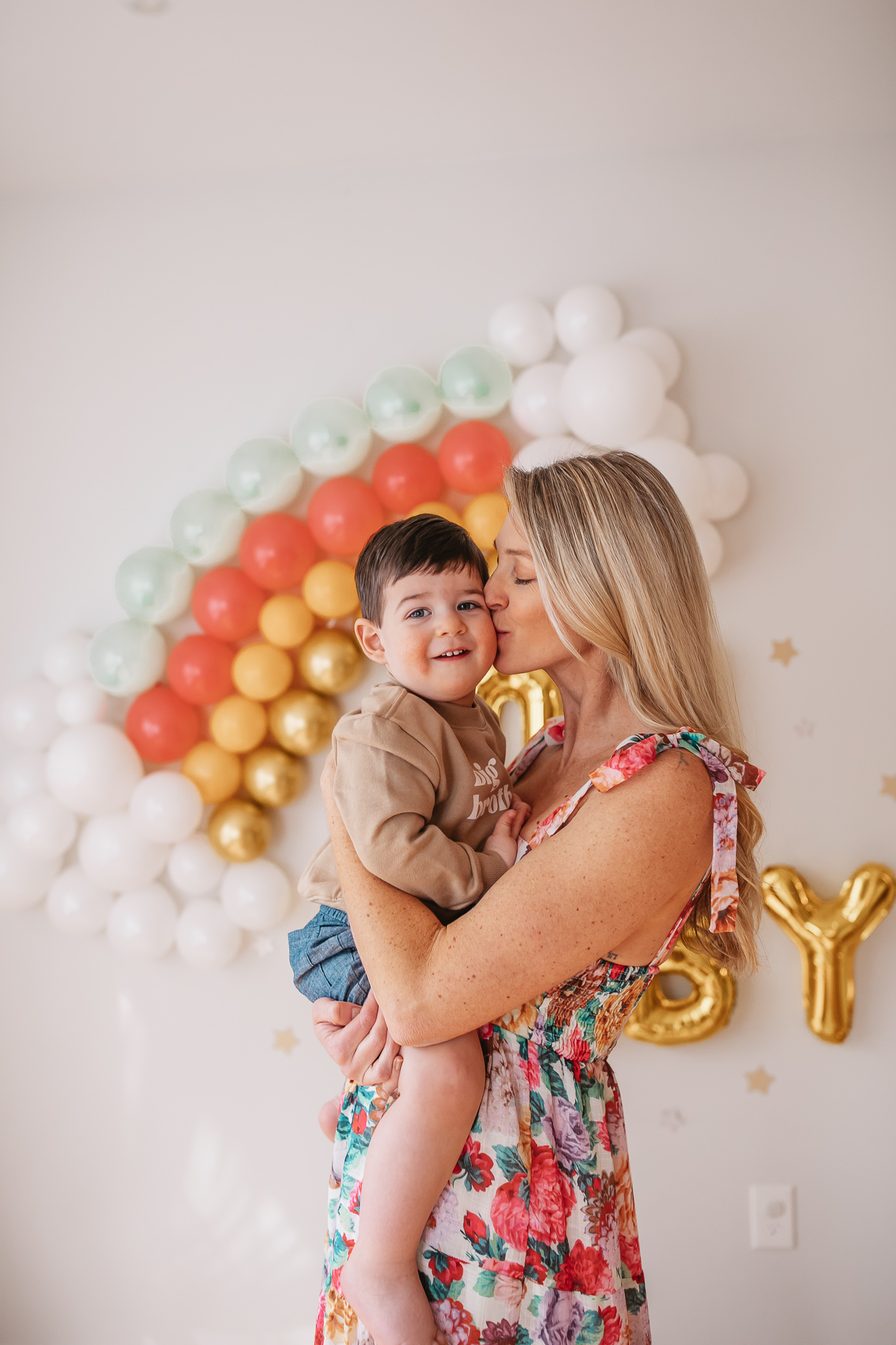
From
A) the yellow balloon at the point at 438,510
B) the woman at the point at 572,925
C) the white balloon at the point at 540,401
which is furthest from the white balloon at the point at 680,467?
the woman at the point at 572,925

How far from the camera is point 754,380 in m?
2.34

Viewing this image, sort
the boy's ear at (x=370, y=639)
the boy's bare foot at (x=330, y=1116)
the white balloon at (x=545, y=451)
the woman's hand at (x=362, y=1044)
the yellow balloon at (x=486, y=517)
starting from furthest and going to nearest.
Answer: the yellow balloon at (x=486, y=517) < the white balloon at (x=545, y=451) < the boy's bare foot at (x=330, y=1116) < the boy's ear at (x=370, y=639) < the woman's hand at (x=362, y=1044)

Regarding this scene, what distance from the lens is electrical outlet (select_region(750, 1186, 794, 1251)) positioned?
2232mm

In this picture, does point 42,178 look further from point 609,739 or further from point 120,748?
point 609,739

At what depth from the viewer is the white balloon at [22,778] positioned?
227 centimetres

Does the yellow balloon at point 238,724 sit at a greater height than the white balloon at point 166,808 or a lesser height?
greater

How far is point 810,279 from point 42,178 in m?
1.97

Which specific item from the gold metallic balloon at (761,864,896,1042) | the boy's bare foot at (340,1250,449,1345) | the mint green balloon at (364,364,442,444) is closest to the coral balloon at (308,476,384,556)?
the mint green balloon at (364,364,442,444)

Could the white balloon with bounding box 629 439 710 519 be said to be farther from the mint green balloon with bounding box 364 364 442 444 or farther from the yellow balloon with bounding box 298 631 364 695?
the yellow balloon with bounding box 298 631 364 695

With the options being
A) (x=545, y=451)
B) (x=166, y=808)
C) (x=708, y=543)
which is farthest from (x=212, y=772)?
(x=708, y=543)

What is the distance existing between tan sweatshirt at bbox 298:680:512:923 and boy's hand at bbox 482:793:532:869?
16 mm

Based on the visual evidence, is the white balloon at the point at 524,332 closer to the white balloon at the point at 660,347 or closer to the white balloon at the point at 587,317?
the white balloon at the point at 587,317

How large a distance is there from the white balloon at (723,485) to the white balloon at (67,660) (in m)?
1.54

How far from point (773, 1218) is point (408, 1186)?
5.14 ft
